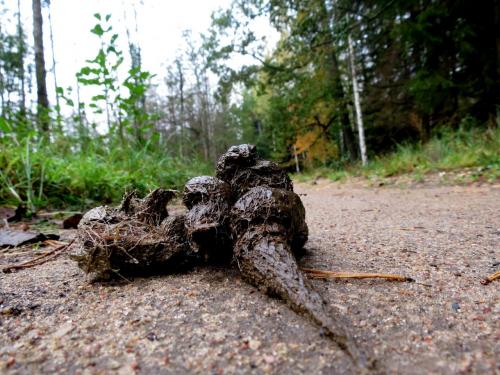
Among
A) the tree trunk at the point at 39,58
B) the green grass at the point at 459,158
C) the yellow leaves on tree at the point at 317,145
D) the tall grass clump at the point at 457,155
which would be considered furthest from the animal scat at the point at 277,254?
the yellow leaves on tree at the point at 317,145

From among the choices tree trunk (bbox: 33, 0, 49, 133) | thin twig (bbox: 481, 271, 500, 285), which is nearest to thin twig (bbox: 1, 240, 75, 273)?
thin twig (bbox: 481, 271, 500, 285)

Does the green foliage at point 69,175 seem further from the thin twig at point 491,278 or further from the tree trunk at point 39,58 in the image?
the tree trunk at point 39,58

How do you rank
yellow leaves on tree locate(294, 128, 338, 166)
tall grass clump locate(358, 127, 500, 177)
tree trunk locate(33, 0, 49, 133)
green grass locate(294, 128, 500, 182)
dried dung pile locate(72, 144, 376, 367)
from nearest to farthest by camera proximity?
dried dung pile locate(72, 144, 376, 367), green grass locate(294, 128, 500, 182), tall grass clump locate(358, 127, 500, 177), tree trunk locate(33, 0, 49, 133), yellow leaves on tree locate(294, 128, 338, 166)

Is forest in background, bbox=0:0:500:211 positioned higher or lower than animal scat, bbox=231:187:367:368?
higher

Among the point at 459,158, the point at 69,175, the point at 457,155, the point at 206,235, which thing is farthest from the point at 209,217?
the point at 457,155

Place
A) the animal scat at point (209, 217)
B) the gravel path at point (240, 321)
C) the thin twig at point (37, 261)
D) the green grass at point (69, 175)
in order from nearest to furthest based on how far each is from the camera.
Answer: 1. the gravel path at point (240, 321)
2. the animal scat at point (209, 217)
3. the thin twig at point (37, 261)
4. the green grass at point (69, 175)

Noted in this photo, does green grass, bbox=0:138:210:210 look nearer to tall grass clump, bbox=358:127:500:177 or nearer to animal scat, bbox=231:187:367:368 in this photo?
animal scat, bbox=231:187:367:368

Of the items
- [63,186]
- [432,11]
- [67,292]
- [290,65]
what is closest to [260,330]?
[67,292]

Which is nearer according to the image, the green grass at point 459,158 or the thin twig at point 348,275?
the thin twig at point 348,275
